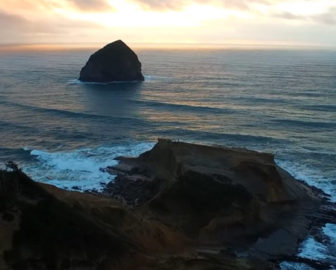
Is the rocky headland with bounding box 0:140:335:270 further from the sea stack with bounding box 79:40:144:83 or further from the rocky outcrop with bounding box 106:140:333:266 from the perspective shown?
the sea stack with bounding box 79:40:144:83

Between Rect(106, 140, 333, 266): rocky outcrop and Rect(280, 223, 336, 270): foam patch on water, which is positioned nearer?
Rect(280, 223, 336, 270): foam patch on water

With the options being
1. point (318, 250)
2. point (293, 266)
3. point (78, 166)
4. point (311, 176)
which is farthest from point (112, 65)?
point (293, 266)

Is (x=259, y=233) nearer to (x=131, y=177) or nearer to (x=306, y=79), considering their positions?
(x=131, y=177)

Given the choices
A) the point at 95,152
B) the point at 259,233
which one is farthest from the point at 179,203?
the point at 95,152

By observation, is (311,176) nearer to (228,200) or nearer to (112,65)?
(228,200)

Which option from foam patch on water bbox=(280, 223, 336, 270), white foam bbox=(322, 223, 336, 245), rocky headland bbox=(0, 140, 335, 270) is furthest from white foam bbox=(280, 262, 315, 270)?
white foam bbox=(322, 223, 336, 245)

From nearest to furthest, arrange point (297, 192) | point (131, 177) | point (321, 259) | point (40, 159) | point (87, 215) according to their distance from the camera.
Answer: point (87, 215), point (321, 259), point (297, 192), point (131, 177), point (40, 159)
